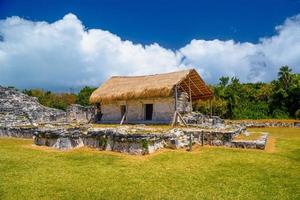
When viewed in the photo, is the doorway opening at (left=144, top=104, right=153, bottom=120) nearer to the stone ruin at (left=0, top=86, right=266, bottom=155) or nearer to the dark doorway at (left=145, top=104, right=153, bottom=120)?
the dark doorway at (left=145, top=104, right=153, bottom=120)

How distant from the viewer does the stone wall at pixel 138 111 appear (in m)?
18.3

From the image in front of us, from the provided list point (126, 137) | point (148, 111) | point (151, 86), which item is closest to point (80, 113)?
point (148, 111)

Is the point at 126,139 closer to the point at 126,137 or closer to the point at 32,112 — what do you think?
the point at 126,137

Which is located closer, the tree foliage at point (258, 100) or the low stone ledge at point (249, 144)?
the low stone ledge at point (249, 144)

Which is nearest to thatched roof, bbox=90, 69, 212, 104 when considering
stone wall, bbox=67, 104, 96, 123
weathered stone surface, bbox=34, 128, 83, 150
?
stone wall, bbox=67, 104, 96, 123

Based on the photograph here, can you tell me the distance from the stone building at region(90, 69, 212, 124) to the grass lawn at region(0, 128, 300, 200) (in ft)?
25.6

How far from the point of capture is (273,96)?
3175cm

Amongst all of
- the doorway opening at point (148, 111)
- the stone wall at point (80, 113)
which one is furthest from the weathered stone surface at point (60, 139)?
the stone wall at point (80, 113)

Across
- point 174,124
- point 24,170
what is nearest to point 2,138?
point 24,170

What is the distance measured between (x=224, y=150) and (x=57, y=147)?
6.60 metres

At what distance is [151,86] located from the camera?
1839 cm

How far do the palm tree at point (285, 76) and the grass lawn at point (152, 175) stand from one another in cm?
2581

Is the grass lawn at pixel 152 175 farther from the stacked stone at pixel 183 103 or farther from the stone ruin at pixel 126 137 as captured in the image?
the stacked stone at pixel 183 103

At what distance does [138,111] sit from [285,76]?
22.5 meters
